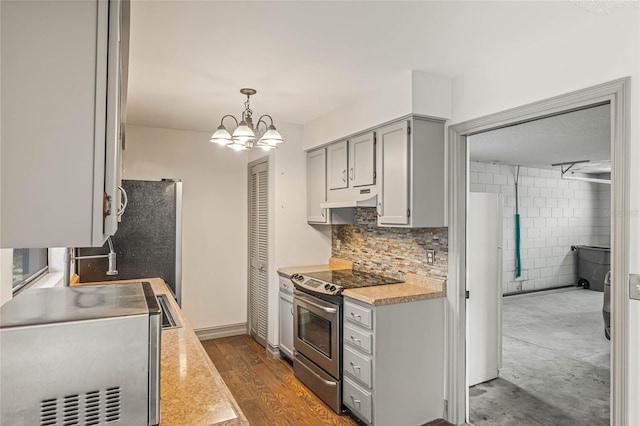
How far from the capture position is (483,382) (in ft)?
11.0

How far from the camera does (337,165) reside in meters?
3.58

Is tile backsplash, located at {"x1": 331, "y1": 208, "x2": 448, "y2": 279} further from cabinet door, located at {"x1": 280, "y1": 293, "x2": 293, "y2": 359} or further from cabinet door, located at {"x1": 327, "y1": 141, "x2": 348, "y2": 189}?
cabinet door, located at {"x1": 280, "y1": 293, "x2": 293, "y2": 359}

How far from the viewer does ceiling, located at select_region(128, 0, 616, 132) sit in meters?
1.80

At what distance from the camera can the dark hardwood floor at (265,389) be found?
2.78m

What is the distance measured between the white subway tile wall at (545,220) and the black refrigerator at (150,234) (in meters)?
4.91

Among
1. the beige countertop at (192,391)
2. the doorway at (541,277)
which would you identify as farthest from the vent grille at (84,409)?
the doorway at (541,277)

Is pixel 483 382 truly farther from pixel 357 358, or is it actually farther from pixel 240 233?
pixel 240 233

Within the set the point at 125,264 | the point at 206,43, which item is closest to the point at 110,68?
the point at 206,43

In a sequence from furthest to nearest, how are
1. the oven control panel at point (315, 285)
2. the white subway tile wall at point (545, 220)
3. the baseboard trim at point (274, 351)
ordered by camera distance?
the white subway tile wall at point (545, 220)
the baseboard trim at point (274, 351)
the oven control panel at point (315, 285)

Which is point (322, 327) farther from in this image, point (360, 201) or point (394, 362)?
point (360, 201)

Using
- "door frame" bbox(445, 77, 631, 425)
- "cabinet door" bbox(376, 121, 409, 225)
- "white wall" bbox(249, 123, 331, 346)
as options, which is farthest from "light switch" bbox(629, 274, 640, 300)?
"white wall" bbox(249, 123, 331, 346)

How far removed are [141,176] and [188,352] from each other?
3.05 m

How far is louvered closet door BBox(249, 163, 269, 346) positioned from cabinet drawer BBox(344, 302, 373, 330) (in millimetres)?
1533

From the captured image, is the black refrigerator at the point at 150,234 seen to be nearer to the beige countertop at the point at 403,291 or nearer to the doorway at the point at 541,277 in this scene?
the beige countertop at the point at 403,291
